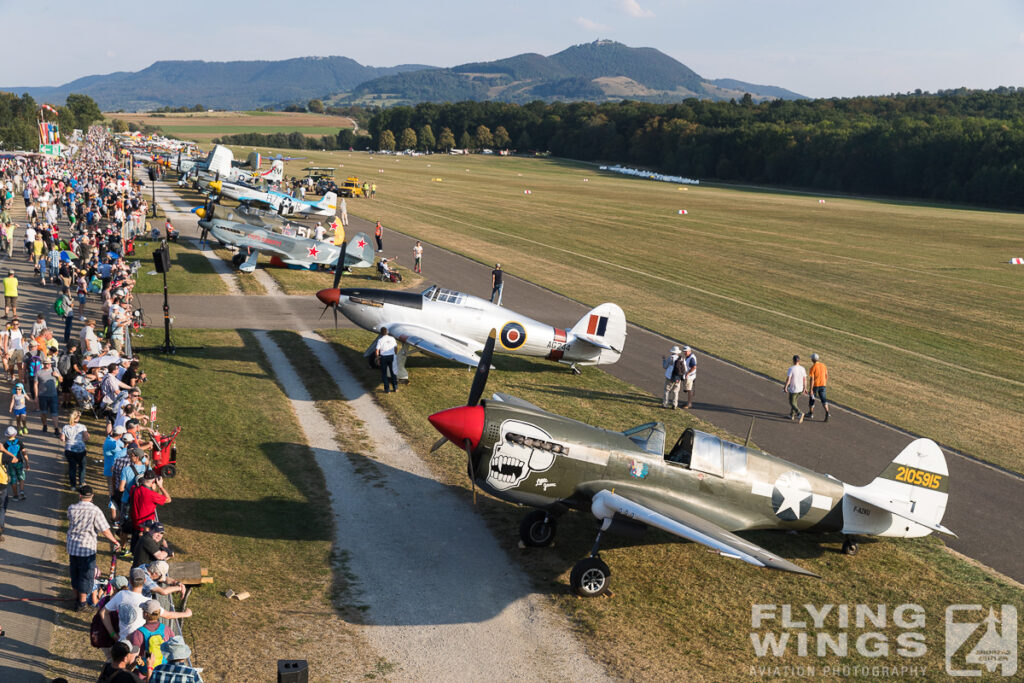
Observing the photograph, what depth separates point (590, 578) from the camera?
1091 centimetres

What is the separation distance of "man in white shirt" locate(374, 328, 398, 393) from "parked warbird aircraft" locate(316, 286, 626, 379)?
10.2 inches

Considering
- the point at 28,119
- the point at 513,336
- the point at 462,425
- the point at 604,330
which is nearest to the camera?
the point at 462,425

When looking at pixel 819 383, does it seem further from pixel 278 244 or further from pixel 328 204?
pixel 328 204

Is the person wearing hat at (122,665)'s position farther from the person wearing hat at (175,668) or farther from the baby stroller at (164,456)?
the baby stroller at (164,456)

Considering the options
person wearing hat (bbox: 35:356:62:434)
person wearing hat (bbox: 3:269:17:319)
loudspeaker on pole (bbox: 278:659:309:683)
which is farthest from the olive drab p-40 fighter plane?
person wearing hat (bbox: 3:269:17:319)

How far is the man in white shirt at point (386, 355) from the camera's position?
19.4m

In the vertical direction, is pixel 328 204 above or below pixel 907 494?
above

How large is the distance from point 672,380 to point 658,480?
8228mm

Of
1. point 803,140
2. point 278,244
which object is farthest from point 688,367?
point 803,140

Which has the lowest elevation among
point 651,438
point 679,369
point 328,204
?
point 679,369

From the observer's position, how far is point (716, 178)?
452ft

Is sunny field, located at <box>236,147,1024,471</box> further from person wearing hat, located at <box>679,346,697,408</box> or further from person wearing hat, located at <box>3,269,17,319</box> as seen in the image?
person wearing hat, located at <box>3,269,17,319</box>

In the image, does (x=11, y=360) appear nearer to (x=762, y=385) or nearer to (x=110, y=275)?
(x=110, y=275)

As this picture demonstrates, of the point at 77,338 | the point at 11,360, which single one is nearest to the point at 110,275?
the point at 77,338
